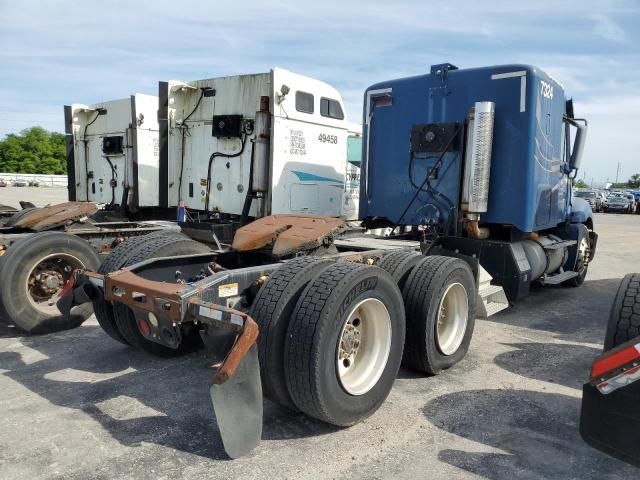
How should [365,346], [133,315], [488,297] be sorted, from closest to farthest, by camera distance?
[365,346] → [133,315] → [488,297]

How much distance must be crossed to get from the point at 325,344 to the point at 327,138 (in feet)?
21.7

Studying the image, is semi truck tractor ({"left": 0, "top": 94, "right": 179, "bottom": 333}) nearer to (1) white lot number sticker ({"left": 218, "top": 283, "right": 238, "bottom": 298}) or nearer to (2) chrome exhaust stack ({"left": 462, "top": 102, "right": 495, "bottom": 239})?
(1) white lot number sticker ({"left": 218, "top": 283, "right": 238, "bottom": 298})

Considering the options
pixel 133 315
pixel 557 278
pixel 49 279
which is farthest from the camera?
pixel 557 278

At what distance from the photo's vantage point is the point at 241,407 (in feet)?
9.93

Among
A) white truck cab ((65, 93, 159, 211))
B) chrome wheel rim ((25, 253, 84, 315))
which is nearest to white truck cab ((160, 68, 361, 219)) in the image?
white truck cab ((65, 93, 159, 211))

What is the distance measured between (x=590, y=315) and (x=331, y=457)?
5337mm

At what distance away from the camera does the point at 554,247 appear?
300 inches

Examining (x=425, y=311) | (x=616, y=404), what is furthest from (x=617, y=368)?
(x=425, y=311)

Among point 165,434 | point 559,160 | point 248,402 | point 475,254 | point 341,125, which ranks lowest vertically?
point 165,434

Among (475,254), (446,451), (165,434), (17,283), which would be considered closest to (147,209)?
(17,283)

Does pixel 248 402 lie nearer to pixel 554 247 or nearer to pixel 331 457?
pixel 331 457

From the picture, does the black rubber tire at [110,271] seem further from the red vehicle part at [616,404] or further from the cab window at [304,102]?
the cab window at [304,102]

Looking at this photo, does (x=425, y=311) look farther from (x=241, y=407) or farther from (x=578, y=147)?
(x=578, y=147)

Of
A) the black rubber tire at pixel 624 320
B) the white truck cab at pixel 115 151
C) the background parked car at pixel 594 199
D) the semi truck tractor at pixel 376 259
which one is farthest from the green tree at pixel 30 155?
the black rubber tire at pixel 624 320
